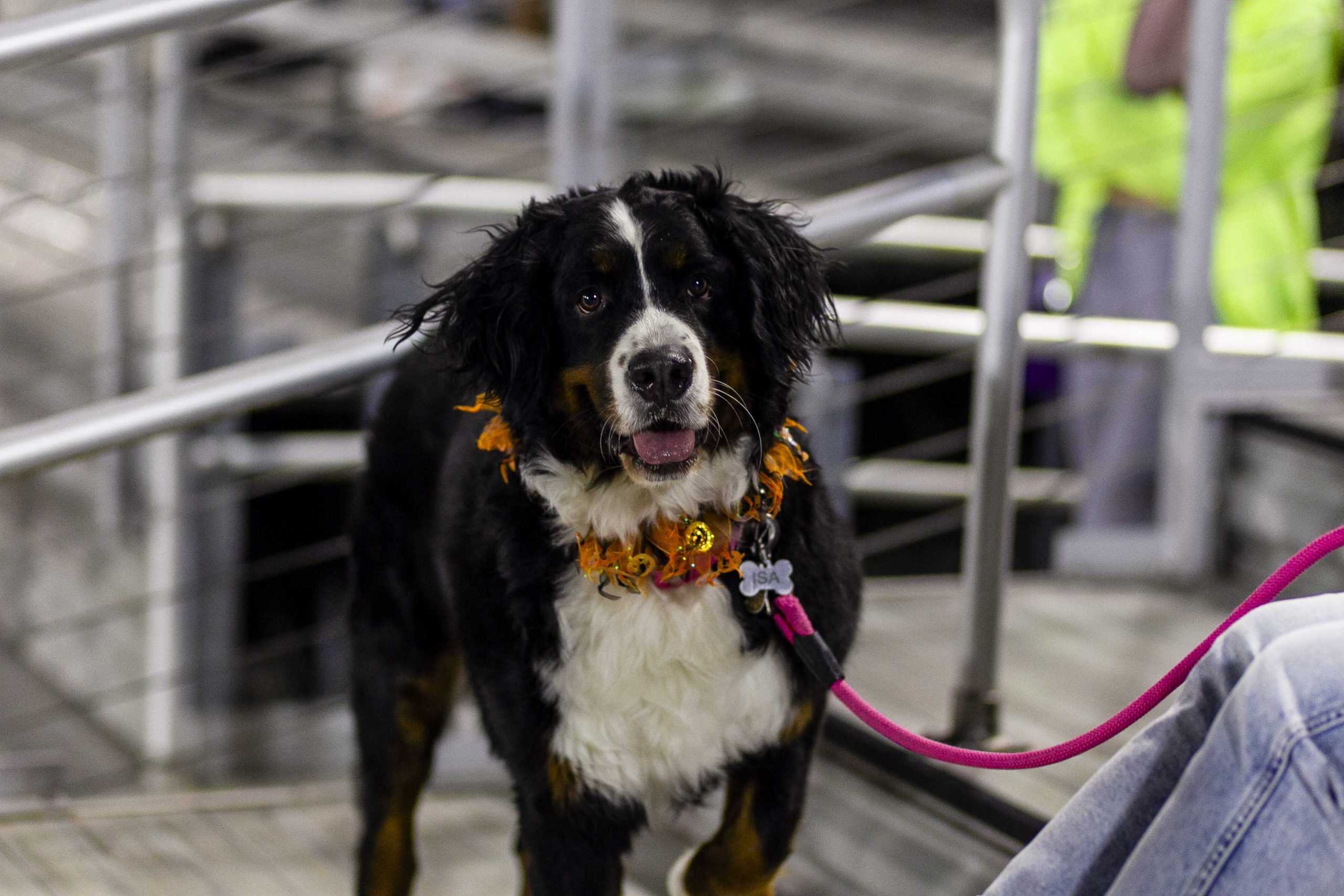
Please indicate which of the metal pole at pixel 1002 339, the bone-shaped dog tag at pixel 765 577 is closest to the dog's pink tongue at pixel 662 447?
the bone-shaped dog tag at pixel 765 577

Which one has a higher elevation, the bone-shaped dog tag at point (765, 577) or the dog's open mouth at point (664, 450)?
the dog's open mouth at point (664, 450)

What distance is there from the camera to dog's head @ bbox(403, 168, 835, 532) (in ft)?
4.64

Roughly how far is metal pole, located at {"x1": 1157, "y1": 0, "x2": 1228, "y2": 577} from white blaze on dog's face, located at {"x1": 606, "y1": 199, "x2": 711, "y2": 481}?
1.62 meters

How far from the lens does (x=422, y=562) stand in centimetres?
176

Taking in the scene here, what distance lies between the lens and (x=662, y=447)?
4.61 feet

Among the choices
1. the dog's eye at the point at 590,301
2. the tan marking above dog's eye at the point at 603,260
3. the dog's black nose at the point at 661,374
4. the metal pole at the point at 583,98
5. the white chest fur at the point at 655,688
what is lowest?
the white chest fur at the point at 655,688

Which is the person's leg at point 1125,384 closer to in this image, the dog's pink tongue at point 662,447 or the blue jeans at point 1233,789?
the dog's pink tongue at point 662,447

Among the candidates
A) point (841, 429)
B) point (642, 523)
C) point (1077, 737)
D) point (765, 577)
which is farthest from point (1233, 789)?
point (841, 429)

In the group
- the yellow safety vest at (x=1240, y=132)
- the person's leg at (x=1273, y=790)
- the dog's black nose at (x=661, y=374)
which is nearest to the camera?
the person's leg at (x=1273, y=790)

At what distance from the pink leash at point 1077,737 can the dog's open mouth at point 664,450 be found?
0.17 m

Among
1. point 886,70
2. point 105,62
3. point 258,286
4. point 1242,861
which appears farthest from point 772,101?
point 1242,861

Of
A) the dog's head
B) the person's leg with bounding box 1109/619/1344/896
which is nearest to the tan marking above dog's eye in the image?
the dog's head

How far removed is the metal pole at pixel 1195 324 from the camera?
8.68 feet

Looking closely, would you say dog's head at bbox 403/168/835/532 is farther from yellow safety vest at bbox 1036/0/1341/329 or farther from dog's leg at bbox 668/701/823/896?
yellow safety vest at bbox 1036/0/1341/329
